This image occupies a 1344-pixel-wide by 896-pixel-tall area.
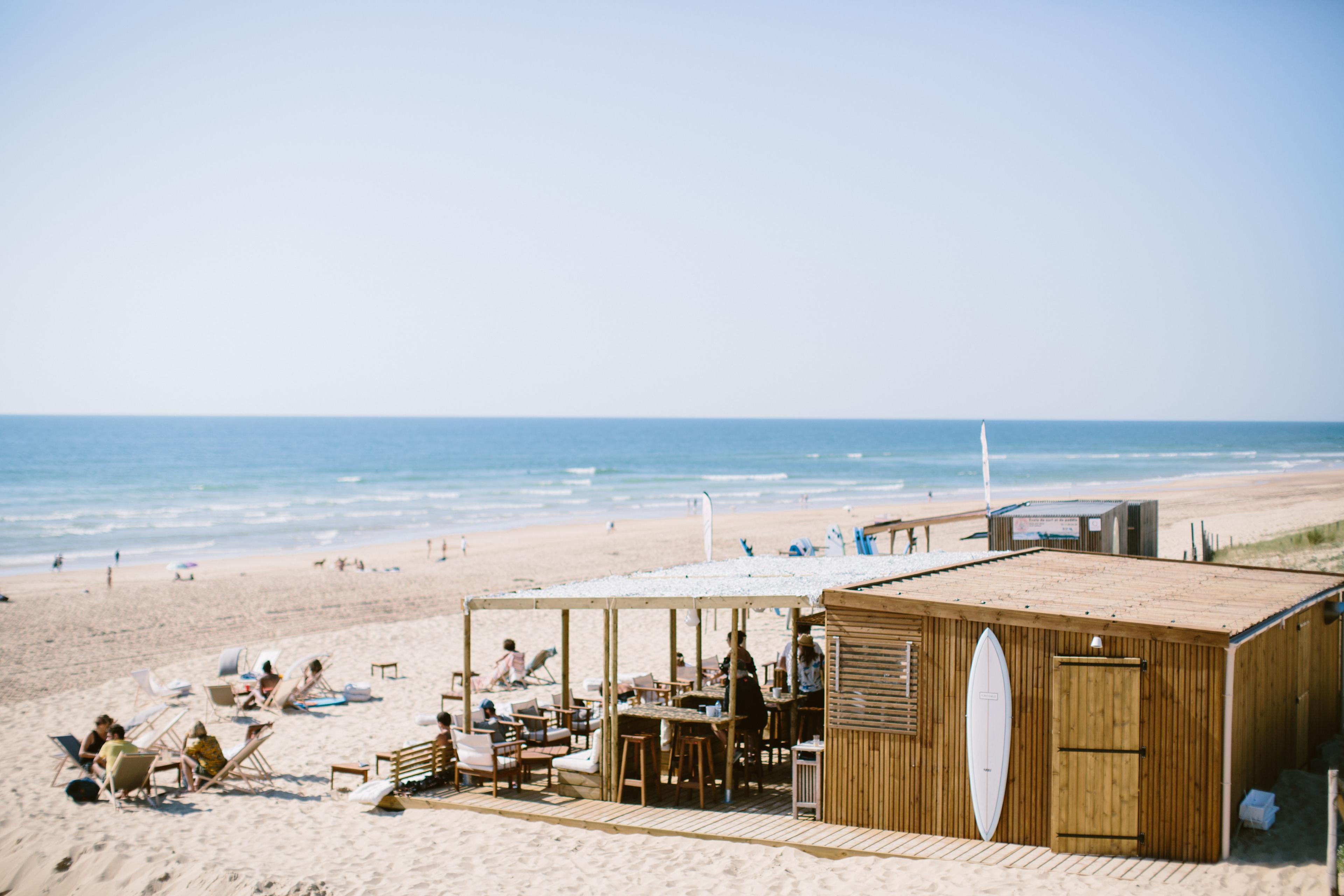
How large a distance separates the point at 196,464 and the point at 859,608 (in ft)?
270

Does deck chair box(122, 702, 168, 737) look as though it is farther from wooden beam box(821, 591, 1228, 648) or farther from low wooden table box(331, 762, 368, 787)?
wooden beam box(821, 591, 1228, 648)

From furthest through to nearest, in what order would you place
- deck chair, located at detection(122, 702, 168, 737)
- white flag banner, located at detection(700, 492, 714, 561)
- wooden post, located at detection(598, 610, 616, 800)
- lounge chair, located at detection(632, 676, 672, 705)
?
white flag banner, located at detection(700, 492, 714, 561) < deck chair, located at detection(122, 702, 168, 737) < lounge chair, located at detection(632, 676, 672, 705) < wooden post, located at detection(598, 610, 616, 800)

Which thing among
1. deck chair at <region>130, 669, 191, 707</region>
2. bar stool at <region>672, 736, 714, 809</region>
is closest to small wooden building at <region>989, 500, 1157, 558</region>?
bar stool at <region>672, 736, 714, 809</region>

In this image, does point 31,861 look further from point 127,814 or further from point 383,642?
point 383,642

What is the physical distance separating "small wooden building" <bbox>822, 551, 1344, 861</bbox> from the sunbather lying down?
297 inches

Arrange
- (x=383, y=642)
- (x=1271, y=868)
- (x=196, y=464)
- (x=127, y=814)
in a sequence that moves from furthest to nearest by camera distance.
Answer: (x=196, y=464), (x=383, y=642), (x=127, y=814), (x=1271, y=868)

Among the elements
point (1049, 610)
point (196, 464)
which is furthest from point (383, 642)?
point (196, 464)

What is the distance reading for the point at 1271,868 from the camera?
23.0 ft

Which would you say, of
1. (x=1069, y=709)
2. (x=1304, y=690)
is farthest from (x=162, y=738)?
(x=1304, y=690)

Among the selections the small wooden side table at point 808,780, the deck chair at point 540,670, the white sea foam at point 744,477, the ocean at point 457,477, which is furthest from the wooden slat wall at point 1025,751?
the white sea foam at point 744,477

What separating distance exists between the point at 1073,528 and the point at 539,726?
8.33 m

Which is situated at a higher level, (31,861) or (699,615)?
(699,615)

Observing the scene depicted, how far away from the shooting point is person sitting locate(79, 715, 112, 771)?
415 inches

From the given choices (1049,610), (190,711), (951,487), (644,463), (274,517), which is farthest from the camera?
(644,463)
